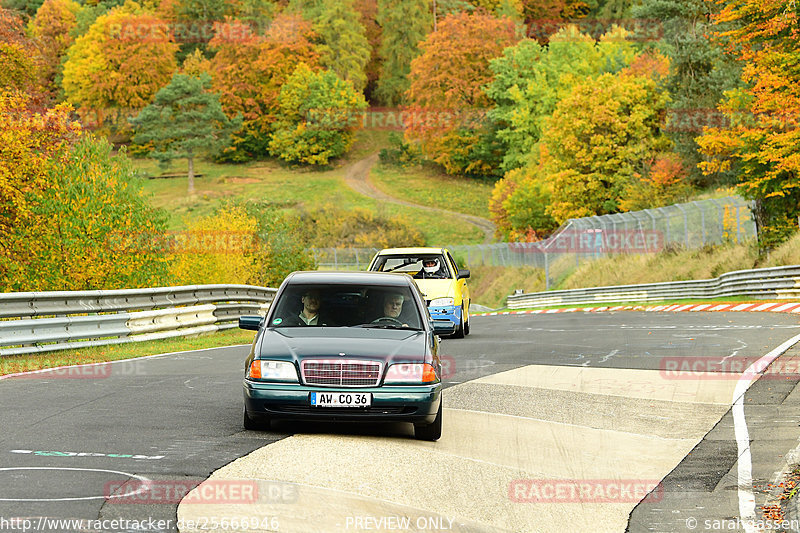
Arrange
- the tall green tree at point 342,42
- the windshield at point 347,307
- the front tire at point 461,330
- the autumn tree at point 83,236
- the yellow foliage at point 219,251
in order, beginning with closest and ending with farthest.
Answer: the windshield at point 347,307, the front tire at point 461,330, the autumn tree at point 83,236, the yellow foliage at point 219,251, the tall green tree at point 342,42

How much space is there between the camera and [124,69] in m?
121

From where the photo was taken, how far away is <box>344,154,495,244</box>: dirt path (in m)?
90.9

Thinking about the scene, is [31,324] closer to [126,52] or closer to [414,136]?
[414,136]

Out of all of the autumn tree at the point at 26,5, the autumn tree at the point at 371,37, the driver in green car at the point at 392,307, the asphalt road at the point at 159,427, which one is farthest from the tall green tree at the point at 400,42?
the driver in green car at the point at 392,307

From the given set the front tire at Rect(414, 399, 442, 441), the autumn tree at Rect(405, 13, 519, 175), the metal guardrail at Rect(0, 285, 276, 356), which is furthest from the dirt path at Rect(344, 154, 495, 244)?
the front tire at Rect(414, 399, 442, 441)

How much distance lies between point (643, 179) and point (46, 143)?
3906 centimetres

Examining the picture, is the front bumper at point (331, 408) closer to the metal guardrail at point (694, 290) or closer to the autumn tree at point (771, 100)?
the metal guardrail at point (694, 290)

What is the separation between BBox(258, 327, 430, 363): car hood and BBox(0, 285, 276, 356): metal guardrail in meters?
7.54

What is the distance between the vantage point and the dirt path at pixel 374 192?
90.9 meters

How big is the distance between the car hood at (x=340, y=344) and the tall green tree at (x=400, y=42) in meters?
119

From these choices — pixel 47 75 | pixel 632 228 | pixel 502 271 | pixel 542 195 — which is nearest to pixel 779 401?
pixel 632 228

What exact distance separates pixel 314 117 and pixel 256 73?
39.3 feet

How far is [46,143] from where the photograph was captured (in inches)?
1099

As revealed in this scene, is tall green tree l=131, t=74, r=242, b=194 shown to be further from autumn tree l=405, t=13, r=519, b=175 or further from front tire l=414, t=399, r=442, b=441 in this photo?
front tire l=414, t=399, r=442, b=441
